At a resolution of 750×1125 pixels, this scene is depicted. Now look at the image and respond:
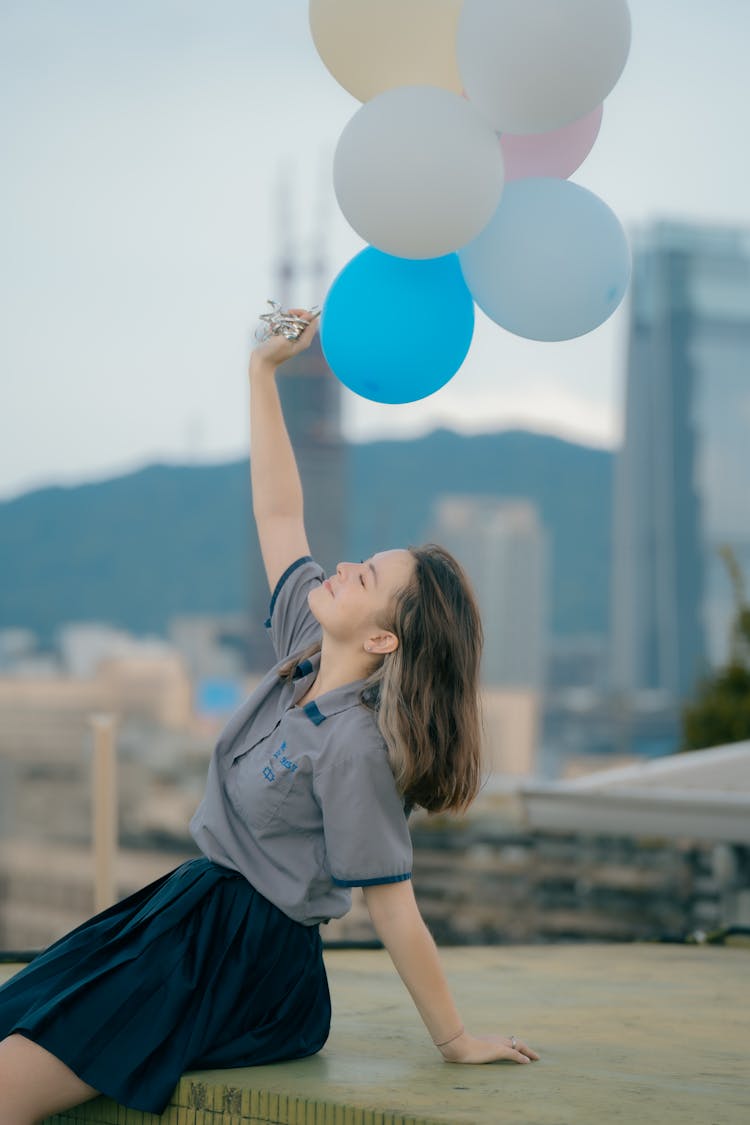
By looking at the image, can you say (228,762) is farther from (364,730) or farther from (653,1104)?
(653,1104)

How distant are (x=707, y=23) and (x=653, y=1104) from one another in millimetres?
43793

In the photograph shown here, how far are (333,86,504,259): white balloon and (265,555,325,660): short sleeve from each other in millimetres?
475

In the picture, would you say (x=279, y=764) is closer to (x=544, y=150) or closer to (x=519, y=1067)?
(x=519, y=1067)

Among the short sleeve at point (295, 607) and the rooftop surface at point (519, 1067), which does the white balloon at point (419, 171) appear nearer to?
the short sleeve at point (295, 607)

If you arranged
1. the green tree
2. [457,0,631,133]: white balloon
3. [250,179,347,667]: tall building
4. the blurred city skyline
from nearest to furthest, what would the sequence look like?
[457,0,631,133]: white balloon
the green tree
the blurred city skyline
[250,179,347,667]: tall building

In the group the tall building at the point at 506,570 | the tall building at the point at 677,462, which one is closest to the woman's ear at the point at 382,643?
the tall building at the point at 677,462

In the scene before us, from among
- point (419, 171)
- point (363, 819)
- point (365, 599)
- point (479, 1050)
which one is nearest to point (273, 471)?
point (365, 599)

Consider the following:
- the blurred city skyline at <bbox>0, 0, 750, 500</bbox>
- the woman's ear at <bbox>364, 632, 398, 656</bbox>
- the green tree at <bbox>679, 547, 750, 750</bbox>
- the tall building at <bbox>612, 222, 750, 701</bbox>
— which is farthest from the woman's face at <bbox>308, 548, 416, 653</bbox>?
the tall building at <bbox>612, 222, 750, 701</bbox>

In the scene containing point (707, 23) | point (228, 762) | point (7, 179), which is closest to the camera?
point (228, 762)

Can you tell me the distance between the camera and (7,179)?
76.2m

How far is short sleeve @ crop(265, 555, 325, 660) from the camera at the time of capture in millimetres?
1832

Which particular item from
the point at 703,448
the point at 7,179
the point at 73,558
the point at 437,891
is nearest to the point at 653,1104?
the point at 437,891

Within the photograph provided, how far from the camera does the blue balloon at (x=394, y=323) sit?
1.86m

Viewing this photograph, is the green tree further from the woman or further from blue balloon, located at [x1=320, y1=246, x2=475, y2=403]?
the woman
